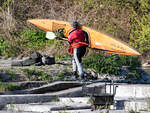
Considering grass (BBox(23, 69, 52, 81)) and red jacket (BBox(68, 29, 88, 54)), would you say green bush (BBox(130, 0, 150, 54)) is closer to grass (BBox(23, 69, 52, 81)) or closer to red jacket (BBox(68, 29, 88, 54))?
grass (BBox(23, 69, 52, 81))

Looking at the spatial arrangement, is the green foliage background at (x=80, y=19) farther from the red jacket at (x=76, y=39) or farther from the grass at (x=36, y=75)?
the red jacket at (x=76, y=39)

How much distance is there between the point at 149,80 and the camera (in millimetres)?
14992

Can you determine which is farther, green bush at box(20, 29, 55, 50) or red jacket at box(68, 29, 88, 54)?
green bush at box(20, 29, 55, 50)

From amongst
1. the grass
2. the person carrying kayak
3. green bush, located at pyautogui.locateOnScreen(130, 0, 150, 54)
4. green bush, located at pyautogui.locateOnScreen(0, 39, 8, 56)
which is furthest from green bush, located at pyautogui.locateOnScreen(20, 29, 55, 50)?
the person carrying kayak

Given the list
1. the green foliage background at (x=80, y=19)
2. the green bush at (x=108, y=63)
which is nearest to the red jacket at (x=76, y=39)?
the green bush at (x=108, y=63)

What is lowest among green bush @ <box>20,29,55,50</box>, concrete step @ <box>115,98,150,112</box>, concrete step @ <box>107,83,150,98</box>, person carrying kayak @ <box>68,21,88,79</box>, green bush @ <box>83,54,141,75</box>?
concrete step @ <box>115,98,150,112</box>

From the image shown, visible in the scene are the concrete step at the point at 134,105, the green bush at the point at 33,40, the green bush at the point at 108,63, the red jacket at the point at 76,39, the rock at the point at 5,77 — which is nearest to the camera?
the concrete step at the point at 134,105

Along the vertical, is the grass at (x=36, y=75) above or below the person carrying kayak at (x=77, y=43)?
below

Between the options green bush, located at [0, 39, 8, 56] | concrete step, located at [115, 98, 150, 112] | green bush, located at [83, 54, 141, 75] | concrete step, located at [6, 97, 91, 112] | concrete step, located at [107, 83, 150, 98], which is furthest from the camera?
green bush, located at [0, 39, 8, 56]

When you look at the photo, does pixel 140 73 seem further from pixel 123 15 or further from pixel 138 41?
pixel 123 15

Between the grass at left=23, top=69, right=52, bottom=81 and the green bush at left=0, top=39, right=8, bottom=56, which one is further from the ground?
the green bush at left=0, top=39, right=8, bottom=56

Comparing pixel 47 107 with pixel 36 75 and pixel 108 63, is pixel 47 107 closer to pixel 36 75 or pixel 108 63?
pixel 36 75

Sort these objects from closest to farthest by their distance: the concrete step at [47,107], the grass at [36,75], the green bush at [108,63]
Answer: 1. the concrete step at [47,107]
2. the grass at [36,75]
3. the green bush at [108,63]

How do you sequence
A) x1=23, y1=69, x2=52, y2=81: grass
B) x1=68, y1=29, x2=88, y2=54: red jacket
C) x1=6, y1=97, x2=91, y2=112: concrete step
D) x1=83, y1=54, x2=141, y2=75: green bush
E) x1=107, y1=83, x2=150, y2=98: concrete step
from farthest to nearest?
x1=83, y1=54, x2=141, y2=75: green bush < x1=23, y1=69, x2=52, y2=81: grass < x1=68, y1=29, x2=88, y2=54: red jacket < x1=107, y1=83, x2=150, y2=98: concrete step < x1=6, y1=97, x2=91, y2=112: concrete step
